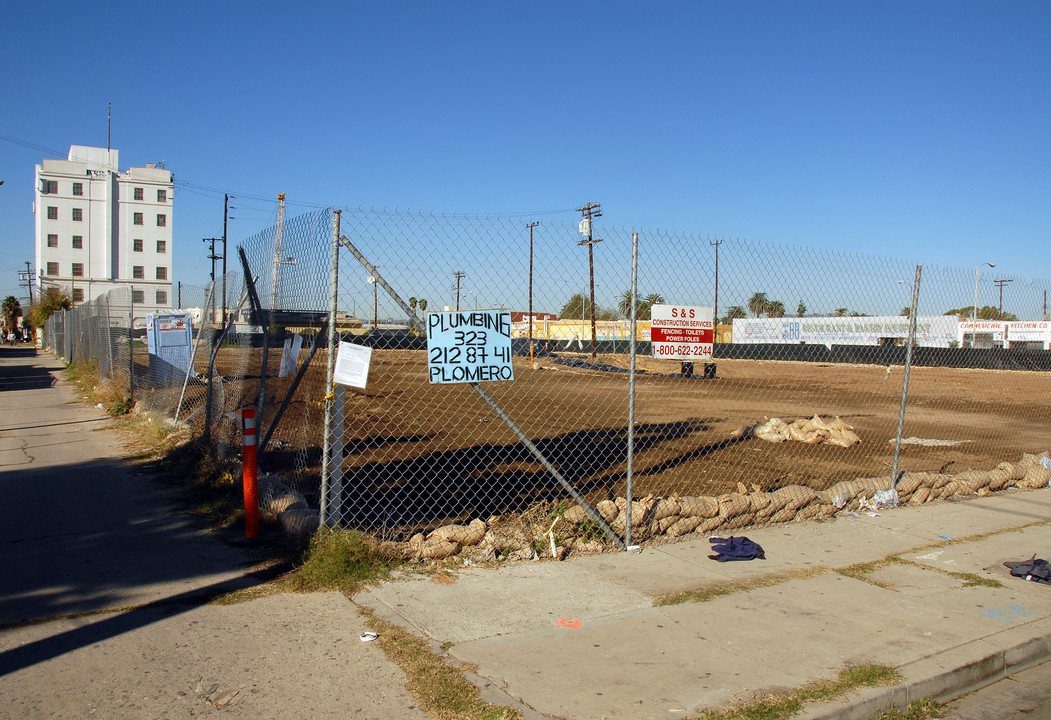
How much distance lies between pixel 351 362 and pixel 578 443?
6682 millimetres

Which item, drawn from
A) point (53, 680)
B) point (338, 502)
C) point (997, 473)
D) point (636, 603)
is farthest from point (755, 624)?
point (997, 473)

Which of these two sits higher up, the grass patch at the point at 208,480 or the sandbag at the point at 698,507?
the sandbag at the point at 698,507

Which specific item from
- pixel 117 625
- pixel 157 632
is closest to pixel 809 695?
pixel 157 632

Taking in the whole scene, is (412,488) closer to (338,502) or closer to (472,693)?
(338,502)

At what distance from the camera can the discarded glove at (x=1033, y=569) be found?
516 centimetres

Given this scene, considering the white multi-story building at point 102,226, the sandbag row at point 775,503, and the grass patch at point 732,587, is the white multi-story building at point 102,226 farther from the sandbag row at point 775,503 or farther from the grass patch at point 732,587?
the grass patch at point 732,587

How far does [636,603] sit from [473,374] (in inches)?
72.6

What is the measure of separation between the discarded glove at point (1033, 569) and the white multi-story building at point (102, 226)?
69010 mm

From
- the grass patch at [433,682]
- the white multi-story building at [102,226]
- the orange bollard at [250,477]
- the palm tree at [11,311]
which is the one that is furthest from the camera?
the palm tree at [11,311]

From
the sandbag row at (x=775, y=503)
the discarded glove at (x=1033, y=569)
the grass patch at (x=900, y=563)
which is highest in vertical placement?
the sandbag row at (x=775, y=503)

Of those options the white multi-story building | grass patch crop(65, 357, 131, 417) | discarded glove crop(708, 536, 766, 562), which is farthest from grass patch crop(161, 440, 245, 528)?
the white multi-story building

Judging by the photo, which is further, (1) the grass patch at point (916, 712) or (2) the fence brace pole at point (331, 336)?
(2) the fence brace pole at point (331, 336)

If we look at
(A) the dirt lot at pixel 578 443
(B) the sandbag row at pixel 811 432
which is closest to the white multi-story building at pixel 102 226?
(A) the dirt lot at pixel 578 443

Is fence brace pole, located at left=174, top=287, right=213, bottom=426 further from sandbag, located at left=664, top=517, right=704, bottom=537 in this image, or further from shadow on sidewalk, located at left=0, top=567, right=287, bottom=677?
sandbag, located at left=664, top=517, right=704, bottom=537
